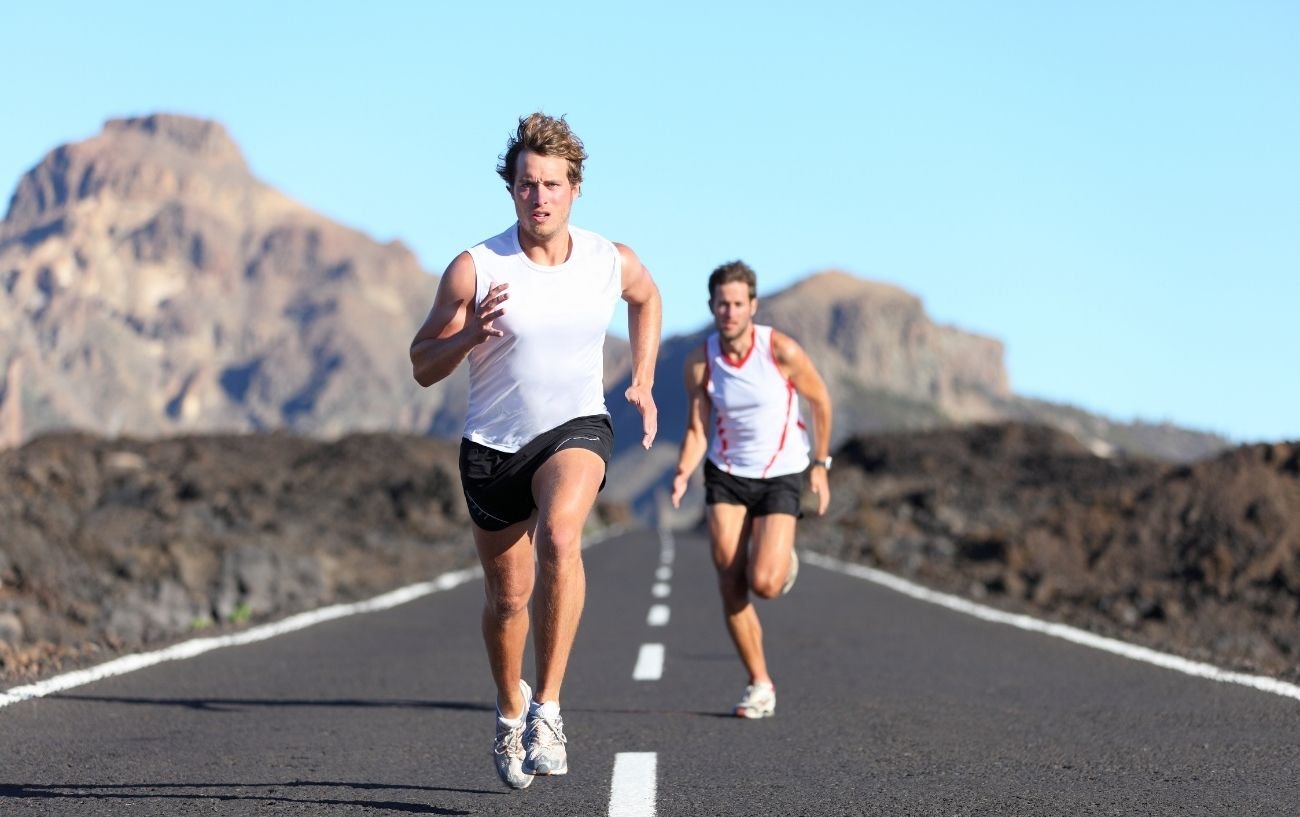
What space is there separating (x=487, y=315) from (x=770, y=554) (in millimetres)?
3297

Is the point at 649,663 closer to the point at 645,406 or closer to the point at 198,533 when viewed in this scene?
the point at 645,406

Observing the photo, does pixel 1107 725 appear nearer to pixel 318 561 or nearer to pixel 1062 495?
pixel 318 561

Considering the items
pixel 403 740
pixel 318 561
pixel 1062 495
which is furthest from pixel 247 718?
pixel 1062 495

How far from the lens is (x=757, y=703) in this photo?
741 centimetres

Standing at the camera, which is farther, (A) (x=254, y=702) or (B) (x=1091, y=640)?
(B) (x=1091, y=640)

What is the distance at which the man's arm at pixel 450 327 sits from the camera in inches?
192

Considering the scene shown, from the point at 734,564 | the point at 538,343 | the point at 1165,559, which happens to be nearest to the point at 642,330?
the point at 538,343

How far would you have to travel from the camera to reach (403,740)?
263 inches

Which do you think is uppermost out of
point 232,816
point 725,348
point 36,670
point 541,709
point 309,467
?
point 725,348

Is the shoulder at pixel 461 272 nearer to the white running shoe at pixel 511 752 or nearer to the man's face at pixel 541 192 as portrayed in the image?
the man's face at pixel 541 192

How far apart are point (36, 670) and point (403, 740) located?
3155 millimetres

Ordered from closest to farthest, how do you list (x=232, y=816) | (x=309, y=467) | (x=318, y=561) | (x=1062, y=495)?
(x=232, y=816) → (x=318, y=561) → (x=309, y=467) → (x=1062, y=495)

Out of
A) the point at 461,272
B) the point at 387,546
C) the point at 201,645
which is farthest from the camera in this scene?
the point at 387,546

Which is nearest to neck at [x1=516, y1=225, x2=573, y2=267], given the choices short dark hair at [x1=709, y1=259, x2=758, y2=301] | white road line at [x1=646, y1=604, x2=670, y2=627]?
short dark hair at [x1=709, y1=259, x2=758, y2=301]
